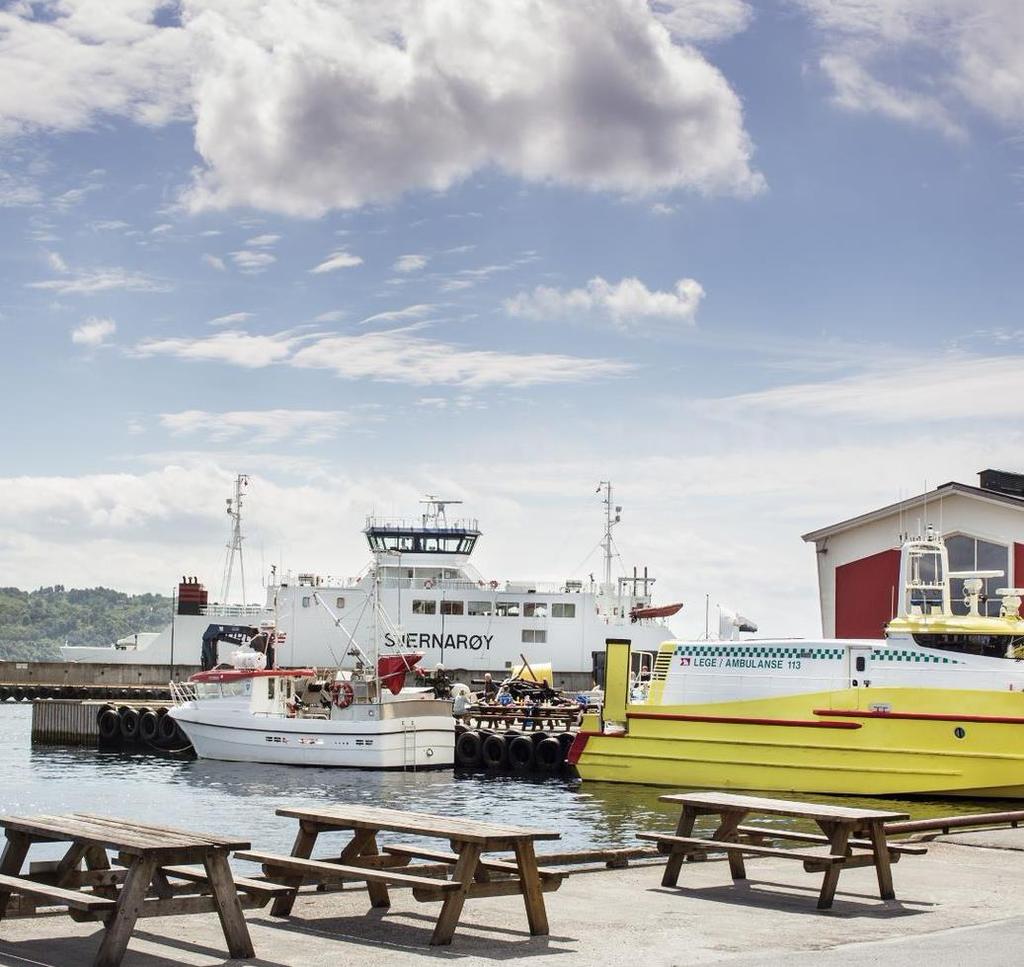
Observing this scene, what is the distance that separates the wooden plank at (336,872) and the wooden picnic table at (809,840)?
240 centimetres

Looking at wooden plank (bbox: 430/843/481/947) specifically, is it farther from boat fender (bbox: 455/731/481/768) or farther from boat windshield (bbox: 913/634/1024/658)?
boat fender (bbox: 455/731/481/768)

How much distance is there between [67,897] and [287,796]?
23521mm

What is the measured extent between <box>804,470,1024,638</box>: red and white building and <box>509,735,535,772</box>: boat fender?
7995 millimetres

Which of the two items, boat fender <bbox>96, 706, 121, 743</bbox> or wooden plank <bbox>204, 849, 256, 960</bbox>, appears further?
boat fender <bbox>96, 706, 121, 743</bbox>

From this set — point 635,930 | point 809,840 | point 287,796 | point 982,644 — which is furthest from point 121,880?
point 287,796

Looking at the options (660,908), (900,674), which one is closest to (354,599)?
(900,674)

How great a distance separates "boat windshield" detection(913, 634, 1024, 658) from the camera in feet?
87.6

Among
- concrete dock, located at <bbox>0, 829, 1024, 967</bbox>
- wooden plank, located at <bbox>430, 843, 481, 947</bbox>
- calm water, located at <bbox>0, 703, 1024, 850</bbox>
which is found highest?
wooden plank, located at <bbox>430, 843, 481, 947</bbox>

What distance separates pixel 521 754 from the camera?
37.7 m

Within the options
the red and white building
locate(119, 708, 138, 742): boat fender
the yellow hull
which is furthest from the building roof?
locate(119, 708, 138, 742): boat fender

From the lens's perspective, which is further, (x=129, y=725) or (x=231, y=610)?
(x=231, y=610)

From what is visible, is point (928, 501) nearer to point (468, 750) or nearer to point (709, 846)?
point (468, 750)

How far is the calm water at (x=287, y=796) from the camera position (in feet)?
82.0

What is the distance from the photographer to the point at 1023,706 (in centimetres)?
2600
